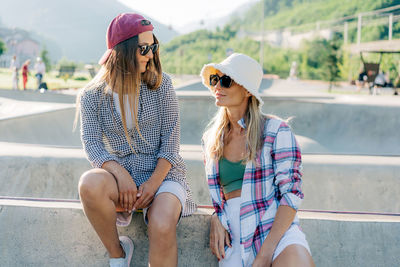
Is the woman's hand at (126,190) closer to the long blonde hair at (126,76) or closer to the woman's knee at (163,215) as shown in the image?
the woman's knee at (163,215)

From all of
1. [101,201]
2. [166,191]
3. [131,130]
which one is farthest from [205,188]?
[101,201]

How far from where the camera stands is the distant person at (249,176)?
233 centimetres

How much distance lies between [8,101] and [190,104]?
865 cm

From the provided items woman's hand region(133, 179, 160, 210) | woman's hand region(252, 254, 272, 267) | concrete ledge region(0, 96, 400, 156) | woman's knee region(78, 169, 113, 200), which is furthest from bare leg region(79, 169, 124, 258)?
concrete ledge region(0, 96, 400, 156)

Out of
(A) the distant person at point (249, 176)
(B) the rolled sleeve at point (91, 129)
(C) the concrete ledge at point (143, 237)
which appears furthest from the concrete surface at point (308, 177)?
(A) the distant person at point (249, 176)

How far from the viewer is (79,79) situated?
45719 millimetres

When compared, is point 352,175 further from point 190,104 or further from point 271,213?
point 190,104

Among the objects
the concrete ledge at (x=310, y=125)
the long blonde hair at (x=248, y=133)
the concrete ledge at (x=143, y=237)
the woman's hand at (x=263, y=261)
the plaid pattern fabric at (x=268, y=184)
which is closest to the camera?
the woman's hand at (x=263, y=261)

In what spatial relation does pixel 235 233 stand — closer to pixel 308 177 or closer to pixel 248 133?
pixel 248 133

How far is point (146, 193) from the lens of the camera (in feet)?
8.45

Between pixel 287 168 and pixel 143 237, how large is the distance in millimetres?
1118

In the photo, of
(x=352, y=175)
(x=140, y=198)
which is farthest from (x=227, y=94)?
(x=352, y=175)

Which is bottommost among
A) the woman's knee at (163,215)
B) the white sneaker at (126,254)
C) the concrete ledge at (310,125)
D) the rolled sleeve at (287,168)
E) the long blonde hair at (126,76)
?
the concrete ledge at (310,125)

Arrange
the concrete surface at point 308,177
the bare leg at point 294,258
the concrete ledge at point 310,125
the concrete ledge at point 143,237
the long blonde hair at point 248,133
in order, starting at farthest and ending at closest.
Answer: the concrete ledge at point 310,125 → the concrete surface at point 308,177 → the concrete ledge at point 143,237 → the long blonde hair at point 248,133 → the bare leg at point 294,258
